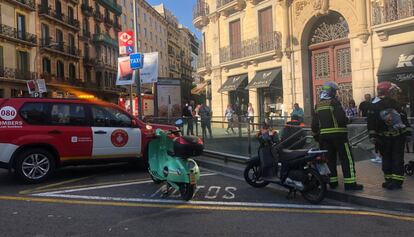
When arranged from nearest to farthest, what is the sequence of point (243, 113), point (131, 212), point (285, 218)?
point (285, 218) → point (131, 212) → point (243, 113)

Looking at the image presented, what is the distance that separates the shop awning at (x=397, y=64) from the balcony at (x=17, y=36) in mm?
32087

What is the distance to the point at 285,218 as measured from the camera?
6.10 meters

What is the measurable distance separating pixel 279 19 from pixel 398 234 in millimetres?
19105

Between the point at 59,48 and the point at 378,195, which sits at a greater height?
the point at 59,48

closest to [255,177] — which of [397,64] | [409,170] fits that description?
[409,170]

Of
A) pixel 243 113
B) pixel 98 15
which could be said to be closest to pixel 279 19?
pixel 243 113

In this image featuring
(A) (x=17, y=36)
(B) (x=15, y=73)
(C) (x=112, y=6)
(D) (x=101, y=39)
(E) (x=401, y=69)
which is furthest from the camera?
(C) (x=112, y=6)

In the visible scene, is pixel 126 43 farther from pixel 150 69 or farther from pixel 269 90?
pixel 269 90

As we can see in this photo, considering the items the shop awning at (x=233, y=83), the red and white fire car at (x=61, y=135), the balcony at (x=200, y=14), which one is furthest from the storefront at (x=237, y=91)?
the red and white fire car at (x=61, y=135)

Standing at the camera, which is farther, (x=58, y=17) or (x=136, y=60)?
(x=58, y=17)

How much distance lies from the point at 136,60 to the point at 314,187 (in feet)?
33.5

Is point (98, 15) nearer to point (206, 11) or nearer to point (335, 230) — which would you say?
point (206, 11)

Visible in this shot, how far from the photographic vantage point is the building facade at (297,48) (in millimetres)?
18188

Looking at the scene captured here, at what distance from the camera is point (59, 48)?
49188 millimetres
